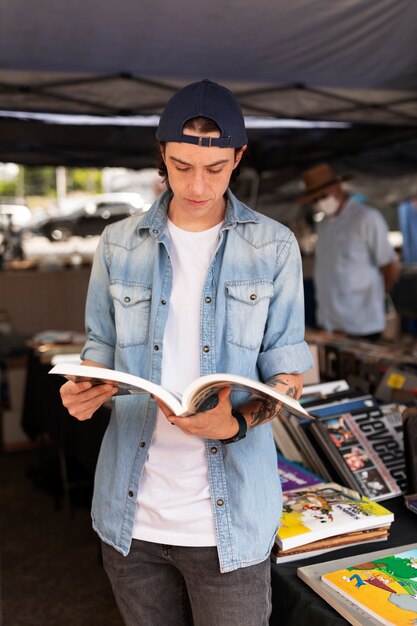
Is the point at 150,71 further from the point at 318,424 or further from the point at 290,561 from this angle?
the point at 290,561

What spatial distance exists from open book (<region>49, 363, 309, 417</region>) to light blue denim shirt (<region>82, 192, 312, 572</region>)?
18cm

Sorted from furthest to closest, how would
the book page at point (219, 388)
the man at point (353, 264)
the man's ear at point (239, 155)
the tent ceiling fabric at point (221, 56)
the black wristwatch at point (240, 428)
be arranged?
the man at point (353, 264)
the tent ceiling fabric at point (221, 56)
the man's ear at point (239, 155)
the black wristwatch at point (240, 428)
the book page at point (219, 388)

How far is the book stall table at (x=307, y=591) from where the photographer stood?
4.57 ft

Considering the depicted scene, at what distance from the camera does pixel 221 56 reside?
338 cm

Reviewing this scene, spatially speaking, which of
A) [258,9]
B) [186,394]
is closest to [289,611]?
[186,394]

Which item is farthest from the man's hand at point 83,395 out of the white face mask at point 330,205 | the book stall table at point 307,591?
the white face mask at point 330,205

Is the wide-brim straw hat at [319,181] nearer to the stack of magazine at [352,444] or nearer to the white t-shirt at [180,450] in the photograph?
the stack of magazine at [352,444]

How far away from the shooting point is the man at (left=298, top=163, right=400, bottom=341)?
4.36 metres

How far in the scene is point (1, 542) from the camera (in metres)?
3.65

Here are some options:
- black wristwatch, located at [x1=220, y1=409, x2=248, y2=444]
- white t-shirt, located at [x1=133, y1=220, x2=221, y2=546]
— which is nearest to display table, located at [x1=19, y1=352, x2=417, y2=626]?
white t-shirt, located at [x1=133, y1=220, x2=221, y2=546]

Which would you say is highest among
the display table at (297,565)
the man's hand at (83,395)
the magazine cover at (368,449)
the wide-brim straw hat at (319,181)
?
the wide-brim straw hat at (319,181)

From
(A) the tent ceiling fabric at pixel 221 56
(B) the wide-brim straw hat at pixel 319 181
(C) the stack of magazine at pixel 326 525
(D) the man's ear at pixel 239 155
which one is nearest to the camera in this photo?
(D) the man's ear at pixel 239 155

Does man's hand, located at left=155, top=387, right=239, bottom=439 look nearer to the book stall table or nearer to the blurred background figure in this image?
the book stall table

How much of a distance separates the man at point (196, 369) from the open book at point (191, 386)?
0.09 m
